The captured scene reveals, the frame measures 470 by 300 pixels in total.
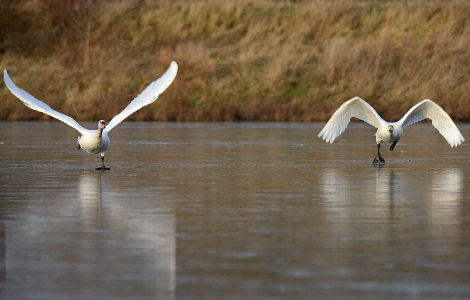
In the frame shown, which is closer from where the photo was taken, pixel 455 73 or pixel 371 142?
pixel 371 142

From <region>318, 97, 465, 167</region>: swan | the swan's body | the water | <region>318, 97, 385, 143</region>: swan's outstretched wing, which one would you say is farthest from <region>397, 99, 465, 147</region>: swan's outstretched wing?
the swan's body

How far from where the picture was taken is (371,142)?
25688mm

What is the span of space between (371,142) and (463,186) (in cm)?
1173

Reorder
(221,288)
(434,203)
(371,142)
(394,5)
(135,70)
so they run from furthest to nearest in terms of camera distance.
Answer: (394,5)
(135,70)
(371,142)
(434,203)
(221,288)

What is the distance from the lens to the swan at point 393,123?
1866 cm

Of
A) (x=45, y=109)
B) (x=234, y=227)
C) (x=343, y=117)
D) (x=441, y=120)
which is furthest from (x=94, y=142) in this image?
(x=234, y=227)

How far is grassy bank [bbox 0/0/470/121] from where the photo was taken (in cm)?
4031

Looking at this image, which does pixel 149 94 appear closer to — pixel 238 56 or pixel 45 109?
pixel 45 109

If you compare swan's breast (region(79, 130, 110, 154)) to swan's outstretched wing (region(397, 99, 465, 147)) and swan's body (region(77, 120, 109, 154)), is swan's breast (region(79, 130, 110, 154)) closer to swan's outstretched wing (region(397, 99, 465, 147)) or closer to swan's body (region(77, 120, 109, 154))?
swan's body (region(77, 120, 109, 154))

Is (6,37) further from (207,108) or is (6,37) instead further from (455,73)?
(455,73)

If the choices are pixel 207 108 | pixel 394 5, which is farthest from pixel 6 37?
pixel 394 5

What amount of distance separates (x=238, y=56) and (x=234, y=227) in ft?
118

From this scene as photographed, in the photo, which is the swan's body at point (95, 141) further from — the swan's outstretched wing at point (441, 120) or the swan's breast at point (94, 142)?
the swan's outstretched wing at point (441, 120)

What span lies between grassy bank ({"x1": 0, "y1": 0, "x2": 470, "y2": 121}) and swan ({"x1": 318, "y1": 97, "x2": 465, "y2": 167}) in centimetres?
1801
